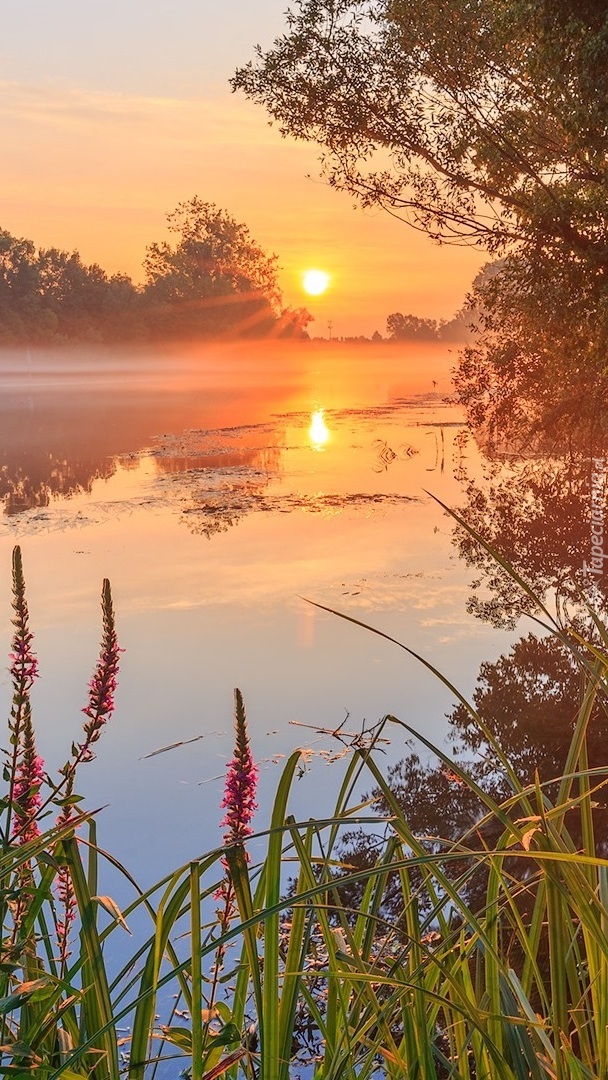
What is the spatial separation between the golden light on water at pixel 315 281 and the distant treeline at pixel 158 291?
2713 mm

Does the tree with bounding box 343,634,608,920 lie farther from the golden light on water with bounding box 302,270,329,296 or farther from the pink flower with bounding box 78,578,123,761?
the golden light on water with bounding box 302,270,329,296

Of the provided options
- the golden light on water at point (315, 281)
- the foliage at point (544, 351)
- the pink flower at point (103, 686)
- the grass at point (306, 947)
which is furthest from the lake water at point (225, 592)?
the golden light on water at point (315, 281)

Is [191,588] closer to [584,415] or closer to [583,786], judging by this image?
[584,415]

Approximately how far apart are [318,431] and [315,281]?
33495 mm

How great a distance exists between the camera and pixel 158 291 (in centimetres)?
5766

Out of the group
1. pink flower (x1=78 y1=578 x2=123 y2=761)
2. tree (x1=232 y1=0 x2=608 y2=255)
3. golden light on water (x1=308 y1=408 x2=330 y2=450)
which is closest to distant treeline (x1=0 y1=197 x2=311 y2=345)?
golden light on water (x1=308 y1=408 x2=330 y2=450)

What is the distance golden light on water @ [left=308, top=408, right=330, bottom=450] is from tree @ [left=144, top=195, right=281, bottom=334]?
31.5 meters

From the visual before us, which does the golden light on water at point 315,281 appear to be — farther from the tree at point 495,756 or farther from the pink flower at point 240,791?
the pink flower at point 240,791

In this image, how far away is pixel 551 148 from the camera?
45.9 ft

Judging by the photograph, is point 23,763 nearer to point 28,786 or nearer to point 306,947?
point 28,786

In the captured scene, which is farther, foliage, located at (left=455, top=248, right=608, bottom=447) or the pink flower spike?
foliage, located at (left=455, top=248, right=608, bottom=447)

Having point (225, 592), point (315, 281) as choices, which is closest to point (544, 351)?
point (225, 592)

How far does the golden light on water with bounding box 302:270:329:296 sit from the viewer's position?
5203 cm

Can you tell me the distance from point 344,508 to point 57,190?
37298 millimetres
